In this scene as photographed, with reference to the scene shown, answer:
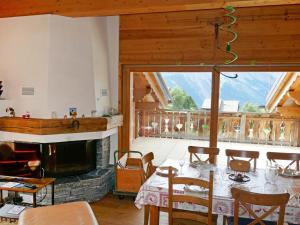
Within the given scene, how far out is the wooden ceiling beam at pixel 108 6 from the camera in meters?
3.03

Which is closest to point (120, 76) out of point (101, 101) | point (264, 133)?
point (101, 101)

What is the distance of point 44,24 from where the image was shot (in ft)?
12.7

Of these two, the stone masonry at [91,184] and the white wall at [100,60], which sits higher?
the white wall at [100,60]

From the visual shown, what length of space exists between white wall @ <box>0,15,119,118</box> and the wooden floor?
140cm

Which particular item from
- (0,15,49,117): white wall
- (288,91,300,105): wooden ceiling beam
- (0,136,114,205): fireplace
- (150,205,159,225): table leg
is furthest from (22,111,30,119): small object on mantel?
(288,91,300,105): wooden ceiling beam

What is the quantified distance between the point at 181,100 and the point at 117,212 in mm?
2241

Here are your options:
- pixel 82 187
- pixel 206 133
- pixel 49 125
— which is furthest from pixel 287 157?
pixel 49 125

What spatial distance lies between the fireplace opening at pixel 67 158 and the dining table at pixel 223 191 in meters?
1.73

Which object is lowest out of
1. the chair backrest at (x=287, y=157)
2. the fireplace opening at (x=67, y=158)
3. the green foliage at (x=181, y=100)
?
the fireplace opening at (x=67, y=158)

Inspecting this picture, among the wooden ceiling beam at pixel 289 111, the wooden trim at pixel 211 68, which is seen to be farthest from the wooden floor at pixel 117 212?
the wooden ceiling beam at pixel 289 111

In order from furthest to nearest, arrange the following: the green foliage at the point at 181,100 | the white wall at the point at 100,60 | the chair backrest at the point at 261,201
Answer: the green foliage at the point at 181,100 → the white wall at the point at 100,60 → the chair backrest at the point at 261,201

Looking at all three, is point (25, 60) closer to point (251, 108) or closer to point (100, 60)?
point (100, 60)

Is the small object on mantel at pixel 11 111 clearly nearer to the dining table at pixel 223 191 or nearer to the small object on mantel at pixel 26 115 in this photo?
the small object on mantel at pixel 26 115

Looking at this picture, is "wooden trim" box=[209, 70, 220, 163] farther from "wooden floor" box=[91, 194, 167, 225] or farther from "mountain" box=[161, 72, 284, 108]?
"wooden floor" box=[91, 194, 167, 225]
